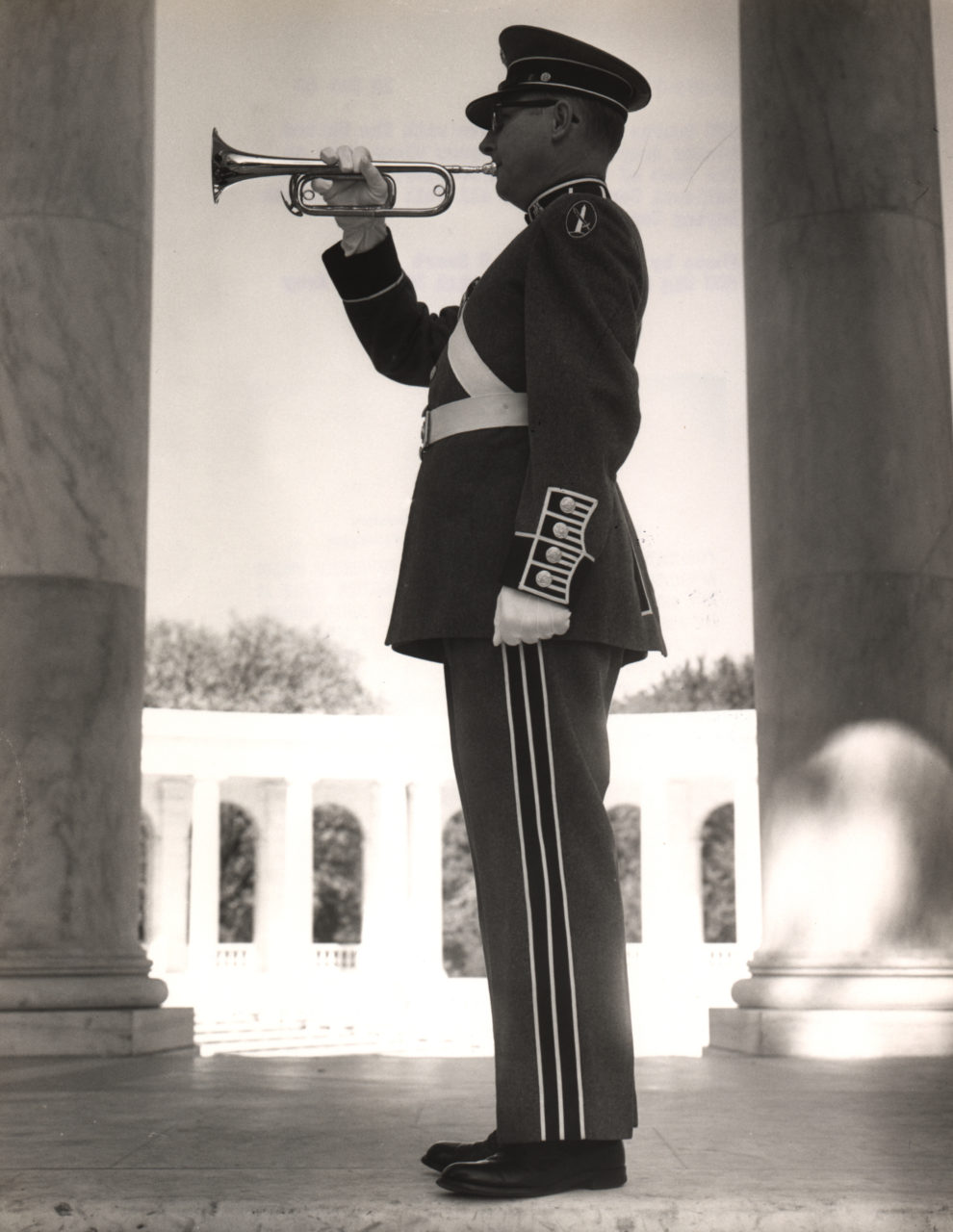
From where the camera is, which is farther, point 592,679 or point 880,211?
point 880,211


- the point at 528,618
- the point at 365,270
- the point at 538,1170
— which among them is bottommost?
the point at 538,1170

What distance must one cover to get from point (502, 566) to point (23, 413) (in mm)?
19359

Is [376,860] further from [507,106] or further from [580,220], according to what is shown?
[580,220]

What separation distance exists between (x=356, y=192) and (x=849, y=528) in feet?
55.6

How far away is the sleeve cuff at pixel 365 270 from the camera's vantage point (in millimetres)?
16750

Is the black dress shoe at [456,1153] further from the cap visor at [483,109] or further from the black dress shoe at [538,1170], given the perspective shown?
the cap visor at [483,109]

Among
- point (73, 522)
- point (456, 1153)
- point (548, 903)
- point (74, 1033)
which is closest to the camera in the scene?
point (548, 903)

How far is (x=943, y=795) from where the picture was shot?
3053 cm

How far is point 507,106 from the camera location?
15.1m

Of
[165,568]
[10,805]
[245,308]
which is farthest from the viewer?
[165,568]

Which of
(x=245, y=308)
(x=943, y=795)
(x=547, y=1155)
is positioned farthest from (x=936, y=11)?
(x=245, y=308)

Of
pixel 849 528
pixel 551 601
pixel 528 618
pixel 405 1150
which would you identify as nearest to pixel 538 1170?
pixel 405 1150

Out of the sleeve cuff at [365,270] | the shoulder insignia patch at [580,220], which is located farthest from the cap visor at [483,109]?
the sleeve cuff at [365,270]

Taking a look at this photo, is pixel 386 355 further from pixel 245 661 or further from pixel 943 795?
pixel 245 661
